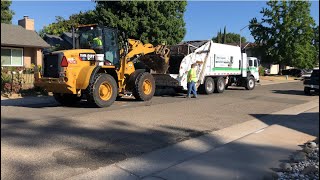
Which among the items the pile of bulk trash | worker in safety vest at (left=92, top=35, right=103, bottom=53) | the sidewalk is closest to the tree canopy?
worker in safety vest at (left=92, top=35, right=103, bottom=53)

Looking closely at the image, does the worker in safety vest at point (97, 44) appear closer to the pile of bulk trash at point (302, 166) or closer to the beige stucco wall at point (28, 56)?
the pile of bulk trash at point (302, 166)

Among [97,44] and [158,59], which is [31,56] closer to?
[158,59]

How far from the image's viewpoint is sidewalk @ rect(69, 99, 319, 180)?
5.50 meters

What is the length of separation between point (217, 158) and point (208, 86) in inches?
558

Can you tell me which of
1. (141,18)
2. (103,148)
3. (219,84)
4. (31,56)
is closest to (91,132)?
(103,148)

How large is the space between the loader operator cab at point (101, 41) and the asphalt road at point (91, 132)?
226 cm

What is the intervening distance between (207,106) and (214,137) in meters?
5.81

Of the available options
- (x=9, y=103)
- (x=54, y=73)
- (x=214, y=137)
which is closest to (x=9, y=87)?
(x=9, y=103)

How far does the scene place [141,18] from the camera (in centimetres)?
2658

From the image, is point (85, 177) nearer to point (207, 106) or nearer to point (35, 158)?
point (35, 158)

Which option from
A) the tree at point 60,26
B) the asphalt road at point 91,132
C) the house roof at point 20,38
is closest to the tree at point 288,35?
the tree at point 60,26

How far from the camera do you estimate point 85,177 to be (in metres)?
5.46

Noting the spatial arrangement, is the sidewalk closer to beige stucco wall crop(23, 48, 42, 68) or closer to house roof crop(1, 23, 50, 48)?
house roof crop(1, 23, 50, 48)

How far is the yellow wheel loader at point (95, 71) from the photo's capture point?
12797 mm
